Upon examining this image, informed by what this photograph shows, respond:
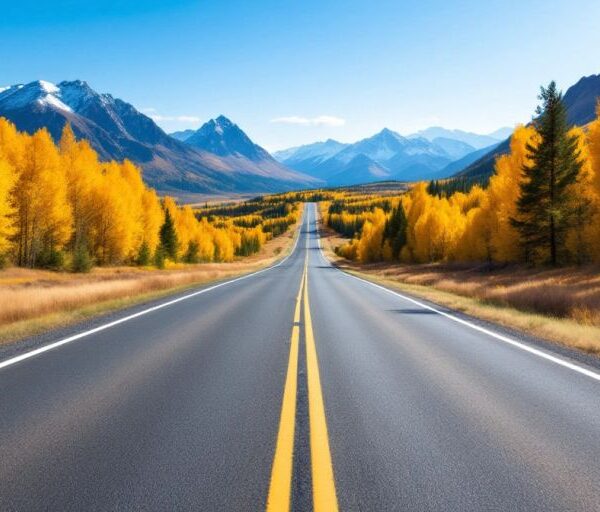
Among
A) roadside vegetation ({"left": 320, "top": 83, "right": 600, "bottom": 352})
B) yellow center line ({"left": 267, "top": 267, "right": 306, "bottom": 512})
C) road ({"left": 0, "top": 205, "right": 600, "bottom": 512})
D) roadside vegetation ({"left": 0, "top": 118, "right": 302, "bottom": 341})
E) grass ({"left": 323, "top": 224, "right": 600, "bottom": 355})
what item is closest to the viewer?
yellow center line ({"left": 267, "top": 267, "right": 306, "bottom": 512})

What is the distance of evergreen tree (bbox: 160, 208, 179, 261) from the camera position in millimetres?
59625

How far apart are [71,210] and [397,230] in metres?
47.2

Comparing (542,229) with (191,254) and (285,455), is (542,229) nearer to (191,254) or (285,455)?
(285,455)

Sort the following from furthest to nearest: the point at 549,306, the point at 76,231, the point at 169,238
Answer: the point at 169,238 → the point at 76,231 → the point at 549,306

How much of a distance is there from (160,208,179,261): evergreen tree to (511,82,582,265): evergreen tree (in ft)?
147

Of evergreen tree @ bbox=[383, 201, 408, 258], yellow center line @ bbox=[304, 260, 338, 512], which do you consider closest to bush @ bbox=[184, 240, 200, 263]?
evergreen tree @ bbox=[383, 201, 408, 258]

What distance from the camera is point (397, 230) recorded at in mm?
68500

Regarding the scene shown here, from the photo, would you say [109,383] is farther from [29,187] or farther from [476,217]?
[476,217]

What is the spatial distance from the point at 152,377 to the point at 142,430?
1.85 m

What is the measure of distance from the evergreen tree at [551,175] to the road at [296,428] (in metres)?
27.7

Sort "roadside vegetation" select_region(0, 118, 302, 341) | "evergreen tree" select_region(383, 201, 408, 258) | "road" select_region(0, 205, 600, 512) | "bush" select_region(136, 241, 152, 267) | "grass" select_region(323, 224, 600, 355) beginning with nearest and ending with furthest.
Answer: "road" select_region(0, 205, 600, 512), "grass" select_region(323, 224, 600, 355), "roadside vegetation" select_region(0, 118, 302, 341), "bush" select_region(136, 241, 152, 267), "evergreen tree" select_region(383, 201, 408, 258)

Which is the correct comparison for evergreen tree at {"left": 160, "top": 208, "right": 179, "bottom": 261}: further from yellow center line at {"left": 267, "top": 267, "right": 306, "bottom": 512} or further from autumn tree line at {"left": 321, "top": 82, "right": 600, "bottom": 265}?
yellow center line at {"left": 267, "top": 267, "right": 306, "bottom": 512}

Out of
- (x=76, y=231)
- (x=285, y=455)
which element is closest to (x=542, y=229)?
(x=285, y=455)

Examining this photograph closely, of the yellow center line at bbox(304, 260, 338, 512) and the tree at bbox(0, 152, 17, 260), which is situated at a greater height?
the tree at bbox(0, 152, 17, 260)
